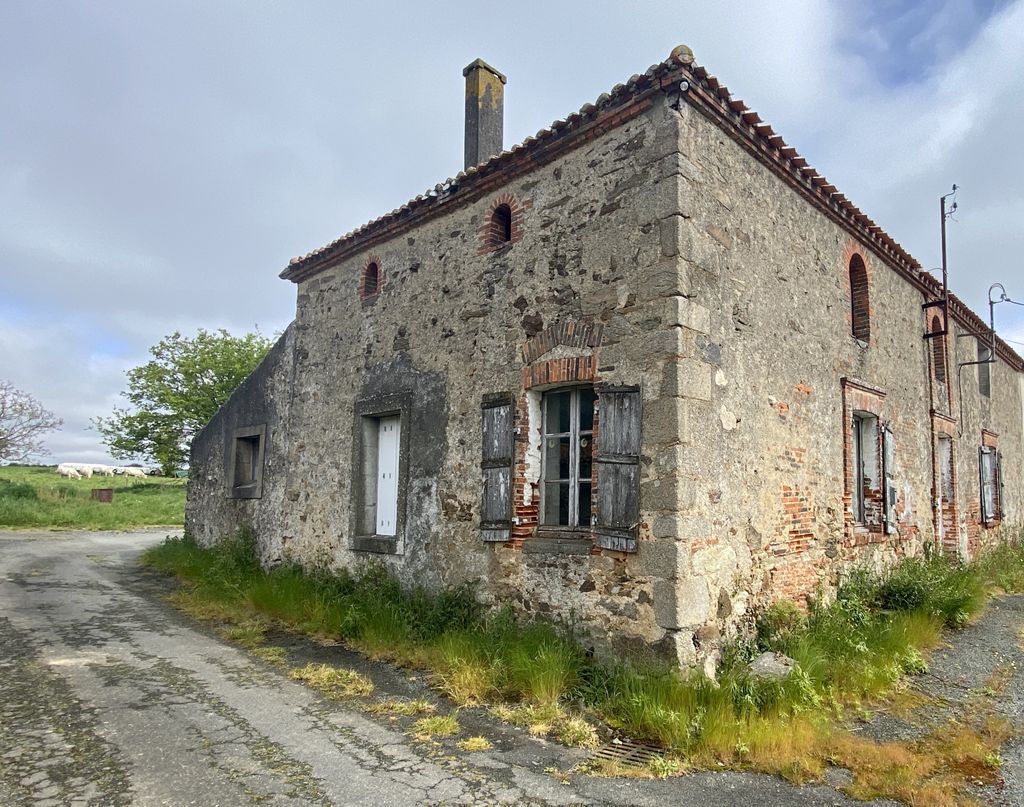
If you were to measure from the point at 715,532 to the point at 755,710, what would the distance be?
4.63ft

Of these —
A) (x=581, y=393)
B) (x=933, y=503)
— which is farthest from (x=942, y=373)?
(x=581, y=393)

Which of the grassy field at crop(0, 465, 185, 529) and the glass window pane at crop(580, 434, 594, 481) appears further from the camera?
the grassy field at crop(0, 465, 185, 529)

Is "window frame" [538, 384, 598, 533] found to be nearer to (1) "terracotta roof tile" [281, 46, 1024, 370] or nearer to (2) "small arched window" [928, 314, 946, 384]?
(1) "terracotta roof tile" [281, 46, 1024, 370]

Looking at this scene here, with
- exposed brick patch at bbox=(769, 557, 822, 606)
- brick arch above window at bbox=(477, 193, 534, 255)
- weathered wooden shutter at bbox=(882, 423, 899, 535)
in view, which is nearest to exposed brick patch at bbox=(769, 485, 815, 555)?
exposed brick patch at bbox=(769, 557, 822, 606)

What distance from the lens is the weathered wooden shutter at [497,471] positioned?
678cm


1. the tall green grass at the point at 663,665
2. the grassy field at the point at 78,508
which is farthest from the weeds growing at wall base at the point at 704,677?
the grassy field at the point at 78,508

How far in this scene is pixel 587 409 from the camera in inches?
260

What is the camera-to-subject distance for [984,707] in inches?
221

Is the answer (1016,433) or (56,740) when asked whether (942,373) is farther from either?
(56,740)

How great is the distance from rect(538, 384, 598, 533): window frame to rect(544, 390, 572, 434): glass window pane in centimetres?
2

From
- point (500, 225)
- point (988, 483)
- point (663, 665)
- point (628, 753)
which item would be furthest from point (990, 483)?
point (628, 753)

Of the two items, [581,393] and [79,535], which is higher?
[581,393]

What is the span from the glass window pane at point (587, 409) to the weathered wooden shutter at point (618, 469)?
1.40 ft

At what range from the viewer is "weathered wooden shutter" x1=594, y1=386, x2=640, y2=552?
5754 mm
